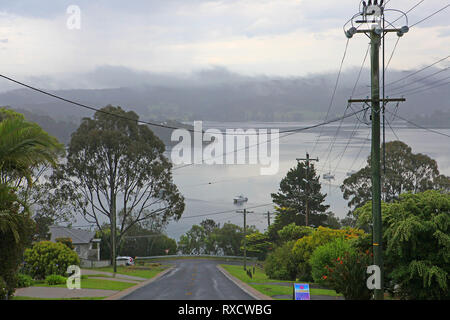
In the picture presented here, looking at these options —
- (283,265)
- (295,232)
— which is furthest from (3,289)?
(295,232)

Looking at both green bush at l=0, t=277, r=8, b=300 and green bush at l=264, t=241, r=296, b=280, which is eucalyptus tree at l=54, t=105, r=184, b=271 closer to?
green bush at l=264, t=241, r=296, b=280

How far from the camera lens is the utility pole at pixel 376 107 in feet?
60.7

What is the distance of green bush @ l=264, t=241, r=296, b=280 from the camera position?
4266 centimetres

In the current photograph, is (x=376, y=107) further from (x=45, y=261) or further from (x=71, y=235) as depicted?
(x=71, y=235)

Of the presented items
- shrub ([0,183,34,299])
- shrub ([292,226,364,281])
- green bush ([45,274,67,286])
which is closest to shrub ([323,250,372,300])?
shrub ([0,183,34,299])

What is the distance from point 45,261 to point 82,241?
118 ft

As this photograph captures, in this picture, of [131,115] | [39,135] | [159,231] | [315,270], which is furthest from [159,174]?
[159,231]

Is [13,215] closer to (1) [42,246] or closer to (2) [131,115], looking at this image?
(1) [42,246]

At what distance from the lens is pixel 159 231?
359 ft

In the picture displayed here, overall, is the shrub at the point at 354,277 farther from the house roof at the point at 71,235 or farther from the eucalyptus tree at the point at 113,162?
the house roof at the point at 71,235

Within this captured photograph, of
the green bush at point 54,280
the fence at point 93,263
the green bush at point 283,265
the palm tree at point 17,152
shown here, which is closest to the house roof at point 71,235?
the fence at point 93,263

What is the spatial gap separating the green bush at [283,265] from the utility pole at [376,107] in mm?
24200

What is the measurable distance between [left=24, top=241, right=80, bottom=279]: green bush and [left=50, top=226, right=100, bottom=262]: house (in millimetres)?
33566

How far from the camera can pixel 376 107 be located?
62.0 ft
